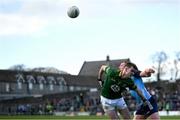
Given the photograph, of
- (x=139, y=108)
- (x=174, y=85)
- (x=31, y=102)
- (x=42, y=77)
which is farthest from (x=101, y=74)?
(x=42, y=77)

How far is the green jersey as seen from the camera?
14.5 m

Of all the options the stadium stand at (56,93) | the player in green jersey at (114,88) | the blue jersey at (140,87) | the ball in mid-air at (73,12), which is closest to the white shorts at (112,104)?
the player in green jersey at (114,88)

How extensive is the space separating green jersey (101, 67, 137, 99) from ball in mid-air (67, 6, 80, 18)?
524 inches

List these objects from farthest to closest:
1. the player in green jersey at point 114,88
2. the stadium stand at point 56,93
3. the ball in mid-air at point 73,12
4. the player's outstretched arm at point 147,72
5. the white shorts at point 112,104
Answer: the stadium stand at point 56,93
the ball in mid-air at point 73,12
the white shorts at point 112,104
the player in green jersey at point 114,88
the player's outstretched arm at point 147,72

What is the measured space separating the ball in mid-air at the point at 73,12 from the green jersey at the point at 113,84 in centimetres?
1330

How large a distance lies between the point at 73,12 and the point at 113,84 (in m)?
13.8

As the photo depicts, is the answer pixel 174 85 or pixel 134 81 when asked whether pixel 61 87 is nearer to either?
pixel 174 85

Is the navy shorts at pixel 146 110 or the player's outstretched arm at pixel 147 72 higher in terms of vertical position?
the player's outstretched arm at pixel 147 72

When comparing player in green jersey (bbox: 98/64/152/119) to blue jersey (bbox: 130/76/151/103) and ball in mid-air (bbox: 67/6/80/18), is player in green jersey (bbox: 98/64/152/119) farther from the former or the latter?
ball in mid-air (bbox: 67/6/80/18)

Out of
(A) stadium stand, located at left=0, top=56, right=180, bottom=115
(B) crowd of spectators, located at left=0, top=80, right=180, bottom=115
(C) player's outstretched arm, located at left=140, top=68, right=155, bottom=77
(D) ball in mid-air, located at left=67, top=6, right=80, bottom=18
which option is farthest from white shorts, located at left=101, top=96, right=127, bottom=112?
(B) crowd of spectators, located at left=0, top=80, right=180, bottom=115

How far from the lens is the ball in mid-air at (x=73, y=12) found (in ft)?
92.6

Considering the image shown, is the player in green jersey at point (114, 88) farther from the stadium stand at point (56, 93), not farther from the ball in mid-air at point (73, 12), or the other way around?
the stadium stand at point (56, 93)

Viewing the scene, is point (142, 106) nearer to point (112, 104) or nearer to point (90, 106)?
point (112, 104)

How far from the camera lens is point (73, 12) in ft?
92.8
